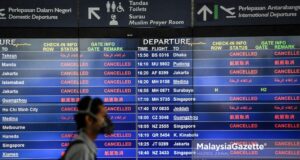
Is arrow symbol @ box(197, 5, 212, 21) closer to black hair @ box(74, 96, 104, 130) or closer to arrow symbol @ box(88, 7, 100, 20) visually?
arrow symbol @ box(88, 7, 100, 20)

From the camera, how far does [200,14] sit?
6.32 meters

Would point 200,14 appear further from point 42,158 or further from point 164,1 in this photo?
point 42,158

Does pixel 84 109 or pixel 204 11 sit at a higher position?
pixel 204 11

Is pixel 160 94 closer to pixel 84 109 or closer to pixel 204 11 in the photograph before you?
pixel 204 11

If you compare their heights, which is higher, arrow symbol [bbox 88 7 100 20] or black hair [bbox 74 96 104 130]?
arrow symbol [bbox 88 7 100 20]

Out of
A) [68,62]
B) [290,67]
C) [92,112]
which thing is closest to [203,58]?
A: [290,67]

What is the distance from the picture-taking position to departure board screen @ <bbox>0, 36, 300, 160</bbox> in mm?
6254

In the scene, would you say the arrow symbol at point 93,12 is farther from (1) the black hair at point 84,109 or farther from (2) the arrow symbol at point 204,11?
(1) the black hair at point 84,109

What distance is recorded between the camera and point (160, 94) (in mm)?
6371

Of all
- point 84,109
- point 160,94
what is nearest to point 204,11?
point 160,94

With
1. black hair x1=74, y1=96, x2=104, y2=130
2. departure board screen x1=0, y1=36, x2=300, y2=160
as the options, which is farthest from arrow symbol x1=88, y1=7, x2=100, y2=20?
black hair x1=74, y1=96, x2=104, y2=130

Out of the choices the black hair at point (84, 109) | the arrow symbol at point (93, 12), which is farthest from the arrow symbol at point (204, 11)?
the black hair at point (84, 109)

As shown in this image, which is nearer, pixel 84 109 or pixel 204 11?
pixel 84 109

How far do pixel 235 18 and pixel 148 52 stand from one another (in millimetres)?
958
